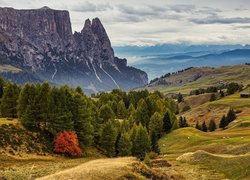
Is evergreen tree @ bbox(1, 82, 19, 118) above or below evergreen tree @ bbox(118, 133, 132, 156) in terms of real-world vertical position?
above

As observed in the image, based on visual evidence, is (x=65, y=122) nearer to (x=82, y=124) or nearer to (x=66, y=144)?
(x=82, y=124)

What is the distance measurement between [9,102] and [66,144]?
2746 centimetres

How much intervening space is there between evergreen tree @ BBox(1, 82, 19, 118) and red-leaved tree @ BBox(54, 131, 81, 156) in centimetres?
2235

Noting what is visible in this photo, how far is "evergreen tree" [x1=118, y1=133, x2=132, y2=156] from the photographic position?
103m

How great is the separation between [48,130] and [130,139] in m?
22.1

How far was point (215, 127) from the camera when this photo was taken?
159125 mm

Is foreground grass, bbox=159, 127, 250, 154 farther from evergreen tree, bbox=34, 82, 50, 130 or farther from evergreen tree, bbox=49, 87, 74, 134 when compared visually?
evergreen tree, bbox=34, 82, 50, 130

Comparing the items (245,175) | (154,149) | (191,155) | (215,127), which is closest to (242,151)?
(191,155)

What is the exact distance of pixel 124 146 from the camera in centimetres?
10344

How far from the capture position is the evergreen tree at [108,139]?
104688mm

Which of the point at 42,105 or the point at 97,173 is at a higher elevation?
the point at 42,105

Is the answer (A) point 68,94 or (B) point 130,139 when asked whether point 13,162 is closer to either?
(A) point 68,94

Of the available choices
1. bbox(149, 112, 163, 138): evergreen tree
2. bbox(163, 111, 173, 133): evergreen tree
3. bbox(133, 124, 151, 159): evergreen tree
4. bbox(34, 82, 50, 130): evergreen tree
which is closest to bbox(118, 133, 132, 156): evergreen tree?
bbox(133, 124, 151, 159): evergreen tree

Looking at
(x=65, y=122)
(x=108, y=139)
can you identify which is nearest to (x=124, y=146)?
(x=108, y=139)
